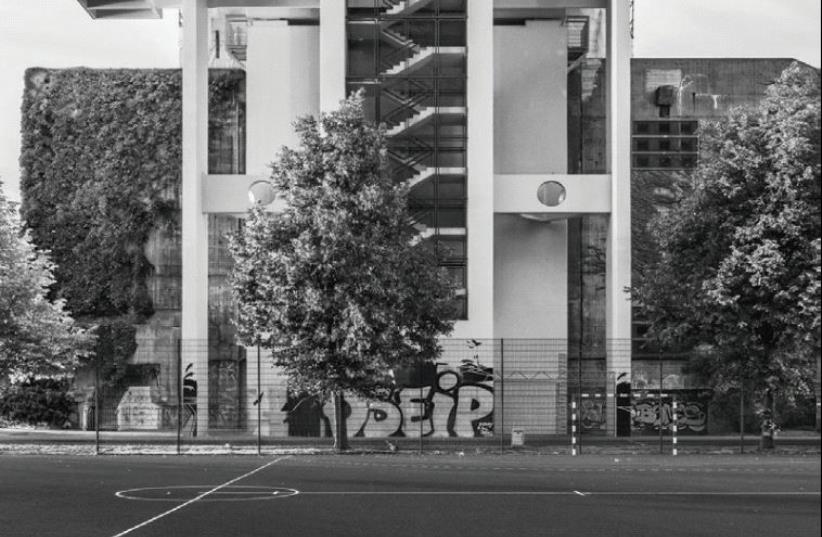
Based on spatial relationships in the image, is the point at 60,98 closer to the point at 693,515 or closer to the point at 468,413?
the point at 468,413

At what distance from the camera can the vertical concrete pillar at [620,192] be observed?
52.0 m

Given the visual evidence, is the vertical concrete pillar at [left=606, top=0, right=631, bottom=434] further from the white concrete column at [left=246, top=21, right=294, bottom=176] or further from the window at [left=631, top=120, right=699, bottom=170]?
the white concrete column at [left=246, top=21, right=294, bottom=176]

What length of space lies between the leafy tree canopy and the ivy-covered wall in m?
22.0

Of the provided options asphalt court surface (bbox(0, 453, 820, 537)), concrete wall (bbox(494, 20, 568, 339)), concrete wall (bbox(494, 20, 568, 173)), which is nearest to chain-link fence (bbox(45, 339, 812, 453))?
concrete wall (bbox(494, 20, 568, 339))

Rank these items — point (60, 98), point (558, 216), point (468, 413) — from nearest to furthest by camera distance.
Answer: point (468, 413)
point (558, 216)
point (60, 98)

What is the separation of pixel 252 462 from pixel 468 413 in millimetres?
14899

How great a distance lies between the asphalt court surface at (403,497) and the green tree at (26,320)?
6.45 m

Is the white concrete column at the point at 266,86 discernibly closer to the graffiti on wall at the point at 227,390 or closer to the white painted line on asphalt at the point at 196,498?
the graffiti on wall at the point at 227,390

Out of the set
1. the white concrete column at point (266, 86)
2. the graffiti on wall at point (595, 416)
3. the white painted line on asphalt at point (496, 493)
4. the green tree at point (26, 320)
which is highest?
the white concrete column at point (266, 86)

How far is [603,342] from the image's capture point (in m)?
59.2

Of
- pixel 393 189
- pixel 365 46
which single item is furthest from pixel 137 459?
pixel 365 46

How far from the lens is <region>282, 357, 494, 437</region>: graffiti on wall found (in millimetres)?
50219

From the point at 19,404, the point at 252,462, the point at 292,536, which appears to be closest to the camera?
the point at 292,536

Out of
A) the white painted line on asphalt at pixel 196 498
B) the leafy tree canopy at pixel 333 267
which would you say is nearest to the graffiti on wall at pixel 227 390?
the leafy tree canopy at pixel 333 267
